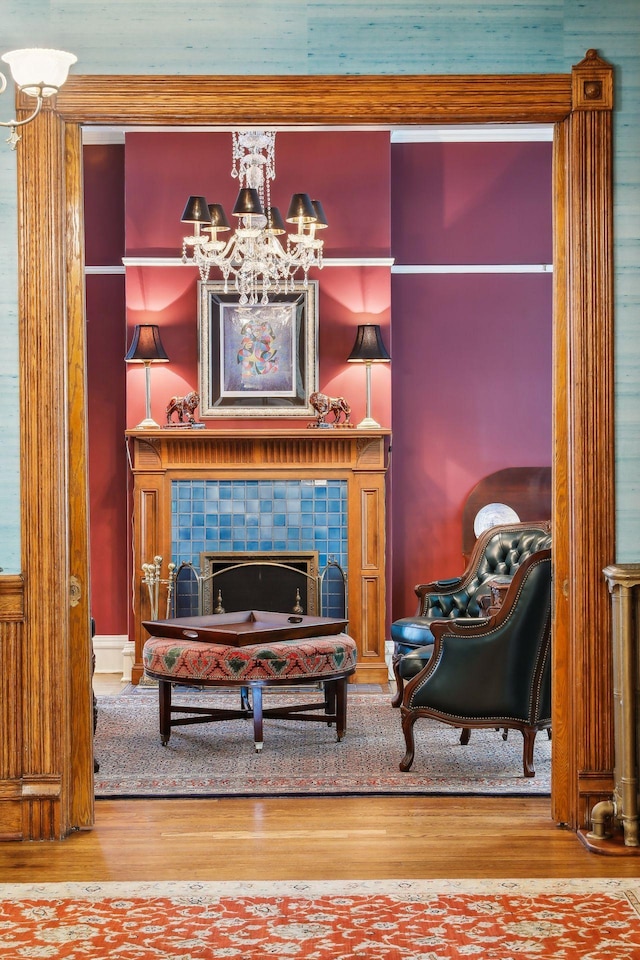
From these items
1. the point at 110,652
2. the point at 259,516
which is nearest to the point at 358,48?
the point at 259,516

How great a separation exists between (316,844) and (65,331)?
2.04 m

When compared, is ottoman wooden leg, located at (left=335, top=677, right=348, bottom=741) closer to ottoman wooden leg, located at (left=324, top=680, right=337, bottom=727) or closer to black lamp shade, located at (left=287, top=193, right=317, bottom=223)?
ottoman wooden leg, located at (left=324, top=680, right=337, bottom=727)

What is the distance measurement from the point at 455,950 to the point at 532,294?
5.70m

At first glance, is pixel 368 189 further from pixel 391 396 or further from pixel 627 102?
pixel 627 102

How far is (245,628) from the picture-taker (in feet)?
18.3

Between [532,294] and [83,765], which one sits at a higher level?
[532,294]

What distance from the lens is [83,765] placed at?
160 inches

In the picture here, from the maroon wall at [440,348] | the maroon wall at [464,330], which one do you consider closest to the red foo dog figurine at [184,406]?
the maroon wall at [440,348]

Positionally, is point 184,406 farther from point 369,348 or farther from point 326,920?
point 326,920

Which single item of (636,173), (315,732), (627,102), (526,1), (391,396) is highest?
(526,1)

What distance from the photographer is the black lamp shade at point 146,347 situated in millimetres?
7289

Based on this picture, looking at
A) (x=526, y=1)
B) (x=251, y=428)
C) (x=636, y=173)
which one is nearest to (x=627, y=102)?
(x=636, y=173)

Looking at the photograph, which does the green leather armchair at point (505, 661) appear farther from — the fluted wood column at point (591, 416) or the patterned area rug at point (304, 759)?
the fluted wood column at point (591, 416)

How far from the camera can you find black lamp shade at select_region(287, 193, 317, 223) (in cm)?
641
